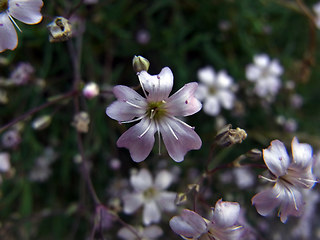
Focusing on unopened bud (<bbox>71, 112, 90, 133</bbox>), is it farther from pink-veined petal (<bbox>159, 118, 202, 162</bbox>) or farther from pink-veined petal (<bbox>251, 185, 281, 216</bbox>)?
pink-veined petal (<bbox>251, 185, 281, 216</bbox>)

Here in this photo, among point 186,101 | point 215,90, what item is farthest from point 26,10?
point 215,90

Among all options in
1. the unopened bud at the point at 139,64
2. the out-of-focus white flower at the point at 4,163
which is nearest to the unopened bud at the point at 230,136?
the unopened bud at the point at 139,64

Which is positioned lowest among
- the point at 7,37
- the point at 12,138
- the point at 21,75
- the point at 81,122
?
the point at 12,138

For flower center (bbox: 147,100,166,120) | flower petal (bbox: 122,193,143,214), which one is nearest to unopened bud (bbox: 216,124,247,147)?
flower center (bbox: 147,100,166,120)

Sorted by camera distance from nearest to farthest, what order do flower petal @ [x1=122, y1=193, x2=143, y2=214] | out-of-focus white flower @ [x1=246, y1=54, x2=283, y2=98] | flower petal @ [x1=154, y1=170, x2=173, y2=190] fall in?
1. flower petal @ [x1=122, y1=193, x2=143, y2=214]
2. flower petal @ [x1=154, y1=170, x2=173, y2=190]
3. out-of-focus white flower @ [x1=246, y1=54, x2=283, y2=98]

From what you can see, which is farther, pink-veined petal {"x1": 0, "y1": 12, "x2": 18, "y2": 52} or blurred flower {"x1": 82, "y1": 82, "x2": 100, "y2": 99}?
blurred flower {"x1": 82, "y1": 82, "x2": 100, "y2": 99}

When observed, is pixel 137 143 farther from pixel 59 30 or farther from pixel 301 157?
pixel 301 157

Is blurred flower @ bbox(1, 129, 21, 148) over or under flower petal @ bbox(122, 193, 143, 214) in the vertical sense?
over
